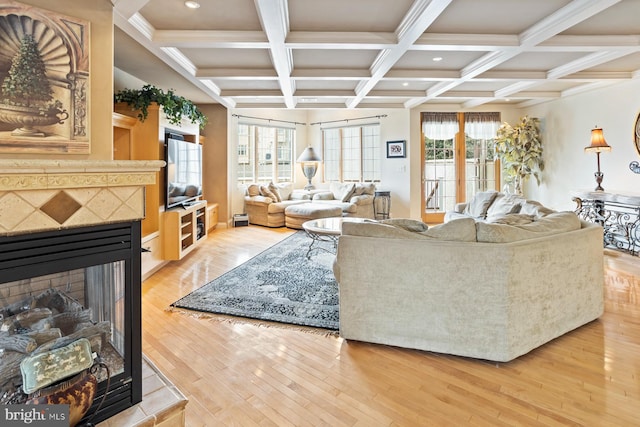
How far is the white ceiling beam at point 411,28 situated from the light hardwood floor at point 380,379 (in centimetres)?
257

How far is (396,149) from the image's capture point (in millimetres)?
7258

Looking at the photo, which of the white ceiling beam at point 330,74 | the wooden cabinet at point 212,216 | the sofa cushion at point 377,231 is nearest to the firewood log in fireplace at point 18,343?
the sofa cushion at point 377,231

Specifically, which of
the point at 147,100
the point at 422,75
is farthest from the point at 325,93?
the point at 147,100

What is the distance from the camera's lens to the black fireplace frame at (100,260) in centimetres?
123

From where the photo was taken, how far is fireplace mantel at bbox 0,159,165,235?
1200mm

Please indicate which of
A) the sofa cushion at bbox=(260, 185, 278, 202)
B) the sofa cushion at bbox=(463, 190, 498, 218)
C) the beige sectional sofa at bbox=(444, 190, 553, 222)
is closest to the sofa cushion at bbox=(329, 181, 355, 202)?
the sofa cushion at bbox=(260, 185, 278, 202)

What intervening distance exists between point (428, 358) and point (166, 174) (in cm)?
339

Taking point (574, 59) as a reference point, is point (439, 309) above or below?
below

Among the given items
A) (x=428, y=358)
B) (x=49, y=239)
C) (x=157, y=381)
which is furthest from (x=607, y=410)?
(x=49, y=239)

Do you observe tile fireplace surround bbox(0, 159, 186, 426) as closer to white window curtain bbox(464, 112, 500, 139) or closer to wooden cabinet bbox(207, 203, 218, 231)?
wooden cabinet bbox(207, 203, 218, 231)

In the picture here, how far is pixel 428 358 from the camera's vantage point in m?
2.10

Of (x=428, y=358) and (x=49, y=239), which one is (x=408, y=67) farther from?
(x=49, y=239)

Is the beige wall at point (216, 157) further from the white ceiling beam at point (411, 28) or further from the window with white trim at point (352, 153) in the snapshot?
the white ceiling beam at point (411, 28)

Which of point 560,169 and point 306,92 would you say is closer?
point 306,92
